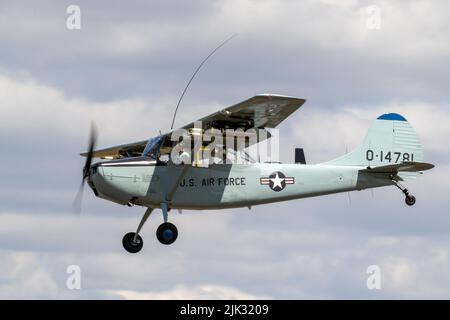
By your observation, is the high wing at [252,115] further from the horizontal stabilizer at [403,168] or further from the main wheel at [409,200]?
the main wheel at [409,200]

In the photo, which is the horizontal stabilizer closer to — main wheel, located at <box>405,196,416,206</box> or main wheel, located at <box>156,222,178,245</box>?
main wheel, located at <box>405,196,416,206</box>

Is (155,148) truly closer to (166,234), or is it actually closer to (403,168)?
(166,234)

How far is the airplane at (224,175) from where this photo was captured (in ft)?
77.8

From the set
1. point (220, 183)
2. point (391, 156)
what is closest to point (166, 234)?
point (220, 183)

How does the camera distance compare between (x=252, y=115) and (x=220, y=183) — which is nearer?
(x=252, y=115)

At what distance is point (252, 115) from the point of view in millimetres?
23469

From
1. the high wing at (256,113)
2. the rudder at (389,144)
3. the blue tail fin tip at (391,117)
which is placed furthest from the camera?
the blue tail fin tip at (391,117)

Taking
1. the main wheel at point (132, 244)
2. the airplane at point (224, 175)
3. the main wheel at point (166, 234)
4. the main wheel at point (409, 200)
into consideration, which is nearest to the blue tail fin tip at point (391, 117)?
the airplane at point (224, 175)

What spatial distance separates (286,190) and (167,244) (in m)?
3.02

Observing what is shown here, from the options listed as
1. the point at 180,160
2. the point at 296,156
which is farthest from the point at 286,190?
the point at 180,160

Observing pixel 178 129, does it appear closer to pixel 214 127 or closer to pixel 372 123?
pixel 214 127

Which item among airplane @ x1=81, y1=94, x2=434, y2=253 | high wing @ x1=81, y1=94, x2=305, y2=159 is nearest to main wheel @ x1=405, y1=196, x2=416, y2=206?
airplane @ x1=81, y1=94, x2=434, y2=253

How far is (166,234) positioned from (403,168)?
5671mm

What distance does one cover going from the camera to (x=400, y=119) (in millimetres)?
26938
